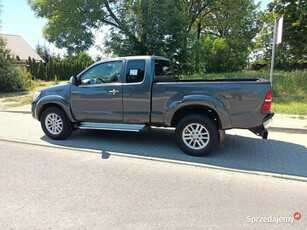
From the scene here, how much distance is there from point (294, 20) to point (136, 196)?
70.2ft

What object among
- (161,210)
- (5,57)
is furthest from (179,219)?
(5,57)

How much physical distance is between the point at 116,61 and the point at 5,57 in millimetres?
16244

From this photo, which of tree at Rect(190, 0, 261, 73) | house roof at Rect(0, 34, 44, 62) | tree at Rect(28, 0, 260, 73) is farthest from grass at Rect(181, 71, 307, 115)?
house roof at Rect(0, 34, 44, 62)

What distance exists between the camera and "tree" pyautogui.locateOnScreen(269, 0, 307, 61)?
59.2 ft

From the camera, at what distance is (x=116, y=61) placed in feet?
17.4

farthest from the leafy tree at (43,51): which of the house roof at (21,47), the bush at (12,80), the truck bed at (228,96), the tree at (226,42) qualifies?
the truck bed at (228,96)

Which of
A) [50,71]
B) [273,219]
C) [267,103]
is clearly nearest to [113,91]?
[267,103]

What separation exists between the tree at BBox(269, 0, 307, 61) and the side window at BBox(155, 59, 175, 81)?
17154 mm

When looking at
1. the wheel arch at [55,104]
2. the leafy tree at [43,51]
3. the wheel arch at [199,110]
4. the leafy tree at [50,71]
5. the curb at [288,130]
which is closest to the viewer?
the wheel arch at [199,110]

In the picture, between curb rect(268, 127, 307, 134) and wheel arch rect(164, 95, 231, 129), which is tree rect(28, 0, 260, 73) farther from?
wheel arch rect(164, 95, 231, 129)

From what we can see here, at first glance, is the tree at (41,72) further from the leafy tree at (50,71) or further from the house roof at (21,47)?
the house roof at (21,47)

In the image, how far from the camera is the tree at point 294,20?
1803 cm

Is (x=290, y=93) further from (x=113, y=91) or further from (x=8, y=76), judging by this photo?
(x=8, y=76)

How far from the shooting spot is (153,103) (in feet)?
15.8
